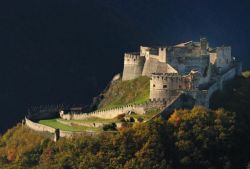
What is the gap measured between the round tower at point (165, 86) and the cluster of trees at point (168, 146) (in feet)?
12.1

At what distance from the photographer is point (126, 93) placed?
430 feet

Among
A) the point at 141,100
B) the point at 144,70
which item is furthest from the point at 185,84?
the point at 144,70

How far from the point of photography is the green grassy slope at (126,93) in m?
126

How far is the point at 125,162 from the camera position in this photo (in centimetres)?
10606

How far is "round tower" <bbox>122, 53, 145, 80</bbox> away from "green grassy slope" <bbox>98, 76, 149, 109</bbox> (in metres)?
0.72

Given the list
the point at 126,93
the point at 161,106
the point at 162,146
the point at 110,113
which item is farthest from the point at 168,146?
the point at 126,93

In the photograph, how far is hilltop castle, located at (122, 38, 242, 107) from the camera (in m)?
116

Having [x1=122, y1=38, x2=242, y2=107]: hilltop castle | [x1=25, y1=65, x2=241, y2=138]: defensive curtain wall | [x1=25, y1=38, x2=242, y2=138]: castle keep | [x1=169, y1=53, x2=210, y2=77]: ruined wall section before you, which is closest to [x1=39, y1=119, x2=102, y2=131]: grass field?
[x1=25, y1=38, x2=242, y2=138]: castle keep

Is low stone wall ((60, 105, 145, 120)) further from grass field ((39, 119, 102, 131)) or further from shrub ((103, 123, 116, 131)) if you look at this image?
shrub ((103, 123, 116, 131))

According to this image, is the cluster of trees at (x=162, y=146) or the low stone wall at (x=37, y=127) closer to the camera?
the cluster of trees at (x=162, y=146)

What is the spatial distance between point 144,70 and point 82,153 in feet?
78.9

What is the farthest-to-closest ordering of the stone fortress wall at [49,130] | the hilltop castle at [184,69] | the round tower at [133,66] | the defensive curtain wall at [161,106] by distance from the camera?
the round tower at [133,66], the hilltop castle at [184,69], the defensive curtain wall at [161,106], the stone fortress wall at [49,130]

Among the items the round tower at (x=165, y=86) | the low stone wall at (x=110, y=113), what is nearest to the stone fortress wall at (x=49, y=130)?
the low stone wall at (x=110, y=113)

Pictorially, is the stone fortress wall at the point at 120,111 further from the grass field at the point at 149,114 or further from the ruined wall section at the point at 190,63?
the ruined wall section at the point at 190,63
